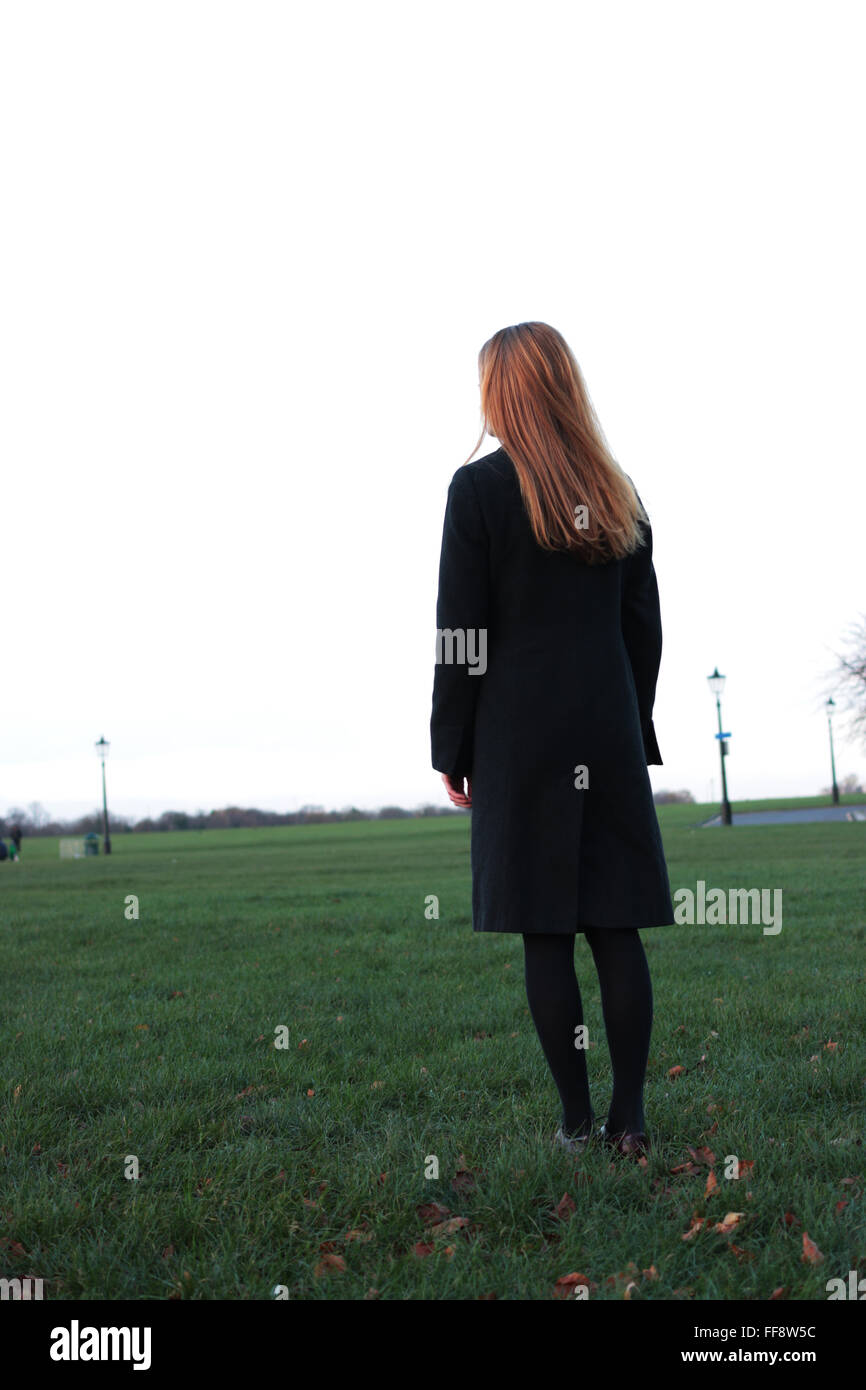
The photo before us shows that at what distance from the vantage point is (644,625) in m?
3.36

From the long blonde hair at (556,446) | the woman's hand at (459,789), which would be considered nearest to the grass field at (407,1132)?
the woman's hand at (459,789)

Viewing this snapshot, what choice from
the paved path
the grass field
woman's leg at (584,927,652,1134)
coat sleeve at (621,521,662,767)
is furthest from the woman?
the paved path

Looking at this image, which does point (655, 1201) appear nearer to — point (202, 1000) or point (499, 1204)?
point (499, 1204)

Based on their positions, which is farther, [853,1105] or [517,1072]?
[517,1072]

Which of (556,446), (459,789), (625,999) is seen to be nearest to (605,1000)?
(625,999)

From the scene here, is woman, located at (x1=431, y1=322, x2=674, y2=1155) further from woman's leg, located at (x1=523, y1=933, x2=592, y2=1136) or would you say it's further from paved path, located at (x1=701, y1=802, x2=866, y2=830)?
paved path, located at (x1=701, y1=802, x2=866, y2=830)

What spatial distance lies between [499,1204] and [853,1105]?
1.59 meters

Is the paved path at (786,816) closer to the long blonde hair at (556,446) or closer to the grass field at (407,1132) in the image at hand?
the grass field at (407,1132)

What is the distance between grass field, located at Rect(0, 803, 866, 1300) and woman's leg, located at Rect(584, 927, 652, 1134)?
10.9 inches

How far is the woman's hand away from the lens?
3.28m

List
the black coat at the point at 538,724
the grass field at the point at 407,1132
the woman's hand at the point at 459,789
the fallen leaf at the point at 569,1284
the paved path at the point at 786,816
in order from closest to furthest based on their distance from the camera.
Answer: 1. the fallen leaf at the point at 569,1284
2. the grass field at the point at 407,1132
3. the black coat at the point at 538,724
4. the woman's hand at the point at 459,789
5. the paved path at the point at 786,816

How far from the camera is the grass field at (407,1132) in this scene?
8.11ft

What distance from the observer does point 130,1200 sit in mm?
2959
